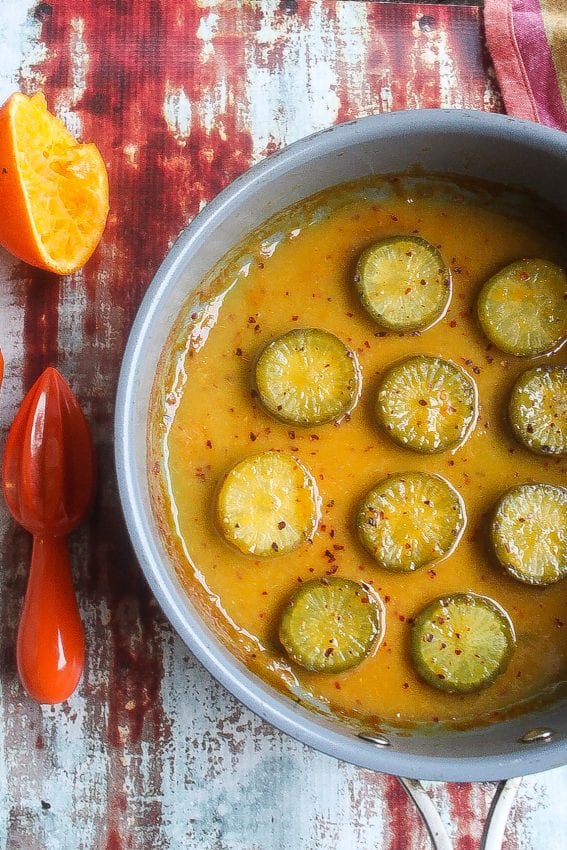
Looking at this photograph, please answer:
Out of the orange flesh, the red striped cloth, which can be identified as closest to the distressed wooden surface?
the red striped cloth

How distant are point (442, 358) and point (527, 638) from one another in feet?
1.58

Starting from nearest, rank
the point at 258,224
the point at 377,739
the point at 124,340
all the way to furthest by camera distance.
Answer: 1. the point at 377,739
2. the point at 258,224
3. the point at 124,340

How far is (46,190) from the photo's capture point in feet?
4.62

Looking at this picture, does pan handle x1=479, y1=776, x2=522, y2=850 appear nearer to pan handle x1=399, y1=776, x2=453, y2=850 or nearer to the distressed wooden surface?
pan handle x1=399, y1=776, x2=453, y2=850

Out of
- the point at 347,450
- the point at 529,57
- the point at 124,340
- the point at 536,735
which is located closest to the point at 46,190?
the point at 124,340

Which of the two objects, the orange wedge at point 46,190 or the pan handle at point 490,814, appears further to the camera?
the orange wedge at point 46,190

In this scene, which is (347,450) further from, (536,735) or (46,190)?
(46,190)

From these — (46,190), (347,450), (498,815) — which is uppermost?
(46,190)

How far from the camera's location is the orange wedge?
1.35 meters

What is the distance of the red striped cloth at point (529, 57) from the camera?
1533 mm

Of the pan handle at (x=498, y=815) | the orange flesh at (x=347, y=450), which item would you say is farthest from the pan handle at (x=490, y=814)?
the orange flesh at (x=347, y=450)

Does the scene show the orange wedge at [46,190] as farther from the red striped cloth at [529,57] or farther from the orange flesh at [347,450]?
the red striped cloth at [529,57]

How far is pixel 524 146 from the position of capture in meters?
1.22

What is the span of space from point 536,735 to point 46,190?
1192mm
